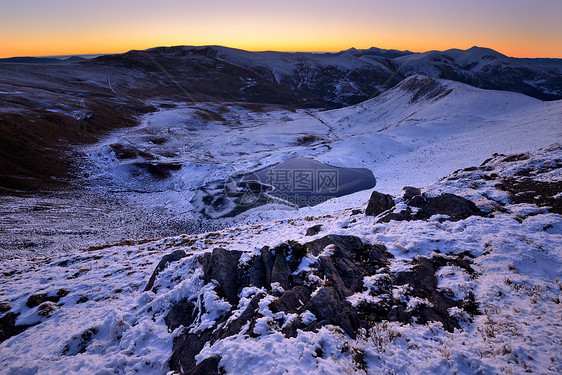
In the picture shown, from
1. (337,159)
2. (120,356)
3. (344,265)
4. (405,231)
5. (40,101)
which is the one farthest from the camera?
(40,101)

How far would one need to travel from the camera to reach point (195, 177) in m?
34.5

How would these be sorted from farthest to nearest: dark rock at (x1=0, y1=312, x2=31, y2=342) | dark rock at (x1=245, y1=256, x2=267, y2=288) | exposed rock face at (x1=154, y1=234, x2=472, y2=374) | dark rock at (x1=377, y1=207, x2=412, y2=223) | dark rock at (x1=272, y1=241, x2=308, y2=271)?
dark rock at (x1=377, y1=207, x2=412, y2=223)
dark rock at (x1=272, y1=241, x2=308, y2=271)
dark rock at (x1=0, y1=312, x2=31, y2=342)
dark rock at (x1=245, y1=256, x2=267, y2=288)
exposed rock face at (x1=154, y1=234, x2=472, y2=374)

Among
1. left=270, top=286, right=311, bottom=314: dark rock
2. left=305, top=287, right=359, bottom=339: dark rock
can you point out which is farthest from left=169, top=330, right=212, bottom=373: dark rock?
left=305, top=287, right=359, bottom=339: dark rock

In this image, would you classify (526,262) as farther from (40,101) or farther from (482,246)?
(40,101)

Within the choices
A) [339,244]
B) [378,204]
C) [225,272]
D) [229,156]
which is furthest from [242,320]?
[229,156]

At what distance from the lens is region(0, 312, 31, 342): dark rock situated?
8.76 m

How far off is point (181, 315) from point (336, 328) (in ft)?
16.1

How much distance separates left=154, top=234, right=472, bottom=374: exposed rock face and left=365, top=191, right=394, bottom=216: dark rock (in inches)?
183

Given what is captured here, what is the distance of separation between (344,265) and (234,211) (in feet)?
61.4

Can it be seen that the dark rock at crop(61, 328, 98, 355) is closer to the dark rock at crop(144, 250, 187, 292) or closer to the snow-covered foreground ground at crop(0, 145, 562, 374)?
the snow-covered foreground ground at crop(0, 145, 562, 374)

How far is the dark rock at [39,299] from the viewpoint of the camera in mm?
10172

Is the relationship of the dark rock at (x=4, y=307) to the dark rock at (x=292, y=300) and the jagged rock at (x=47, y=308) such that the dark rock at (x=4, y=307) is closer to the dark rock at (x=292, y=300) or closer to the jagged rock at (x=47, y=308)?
the jagged rock at (x=47, y=308)

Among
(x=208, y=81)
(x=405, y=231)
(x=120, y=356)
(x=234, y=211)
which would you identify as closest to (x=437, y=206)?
(x=405, y=231)

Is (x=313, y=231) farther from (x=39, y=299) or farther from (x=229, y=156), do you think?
(x=229, y=156)
